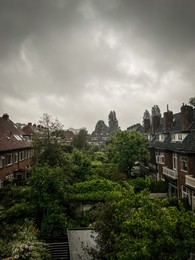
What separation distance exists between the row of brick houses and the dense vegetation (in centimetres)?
219

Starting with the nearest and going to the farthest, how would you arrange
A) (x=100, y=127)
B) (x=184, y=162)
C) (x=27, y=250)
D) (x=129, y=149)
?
(x=27, y=250) → (x=184, y=162) → (x=129, y=149) → (x=100, y=127)

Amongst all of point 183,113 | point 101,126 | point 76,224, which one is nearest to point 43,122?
point 76,224

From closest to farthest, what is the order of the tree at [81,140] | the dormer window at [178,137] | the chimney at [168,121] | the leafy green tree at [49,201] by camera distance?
the leafy green tree at [49,201] → the dormer window at [178,137] → the chimney at [168,121] → the tree at [81,140]

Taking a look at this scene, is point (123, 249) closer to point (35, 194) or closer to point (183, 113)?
point (35, 194)

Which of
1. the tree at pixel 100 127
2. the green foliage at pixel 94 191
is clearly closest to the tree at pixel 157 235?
the green foliage at pixel 94 191

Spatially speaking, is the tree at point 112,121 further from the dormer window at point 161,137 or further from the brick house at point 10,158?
the dormer window at point 161,137

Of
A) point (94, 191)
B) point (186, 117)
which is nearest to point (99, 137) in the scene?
point (186, 117)

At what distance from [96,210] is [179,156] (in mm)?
12931

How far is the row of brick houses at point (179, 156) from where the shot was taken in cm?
2186

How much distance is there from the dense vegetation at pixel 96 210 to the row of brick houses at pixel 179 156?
219 cm

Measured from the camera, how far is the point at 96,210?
17141 millimetres

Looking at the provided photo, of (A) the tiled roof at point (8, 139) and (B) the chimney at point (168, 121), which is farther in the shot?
(B) the chimney at point (168, 121)

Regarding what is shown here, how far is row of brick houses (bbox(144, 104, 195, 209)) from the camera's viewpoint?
21.9m

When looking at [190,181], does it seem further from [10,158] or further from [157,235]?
[10,158]
